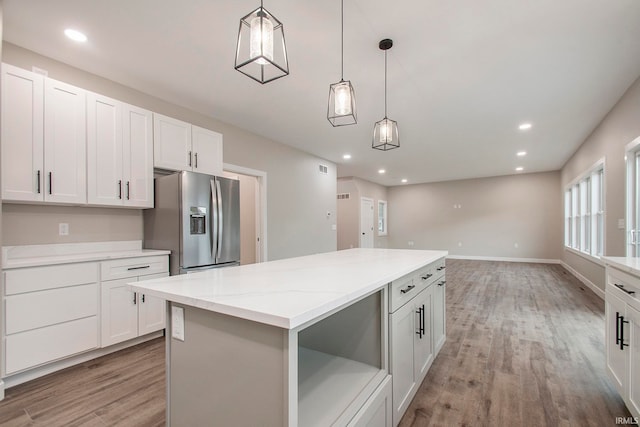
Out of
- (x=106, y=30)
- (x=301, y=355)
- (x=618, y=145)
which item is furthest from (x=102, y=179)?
(x=618, y=145)

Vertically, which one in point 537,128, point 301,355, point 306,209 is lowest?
point 301,355

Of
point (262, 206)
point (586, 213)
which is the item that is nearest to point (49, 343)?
point (262, 206)

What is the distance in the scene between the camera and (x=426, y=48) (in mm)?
2529

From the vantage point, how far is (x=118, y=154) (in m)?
2.85

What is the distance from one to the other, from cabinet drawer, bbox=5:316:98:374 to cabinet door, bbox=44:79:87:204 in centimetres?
104

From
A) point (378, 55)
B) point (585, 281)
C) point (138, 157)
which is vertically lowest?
point (585, 281)

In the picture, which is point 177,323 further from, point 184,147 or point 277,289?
point 184,147

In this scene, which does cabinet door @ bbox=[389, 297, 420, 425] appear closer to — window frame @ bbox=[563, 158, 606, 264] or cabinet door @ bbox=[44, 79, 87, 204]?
cabinet door @ bbox=[44, 79, 87, 204]

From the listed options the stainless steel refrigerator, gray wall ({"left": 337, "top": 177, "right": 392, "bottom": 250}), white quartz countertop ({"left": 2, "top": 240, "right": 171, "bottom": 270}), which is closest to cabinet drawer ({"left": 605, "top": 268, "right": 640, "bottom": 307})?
the stainless steel refrigerator

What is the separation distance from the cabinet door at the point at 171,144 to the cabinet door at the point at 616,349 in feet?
12.9

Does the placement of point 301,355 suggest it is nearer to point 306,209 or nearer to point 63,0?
point 63,0

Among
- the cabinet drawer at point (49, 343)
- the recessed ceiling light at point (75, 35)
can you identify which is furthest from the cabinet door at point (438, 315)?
the recessed ceiling light at point (75, 35)

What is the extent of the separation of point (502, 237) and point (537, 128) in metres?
5.40

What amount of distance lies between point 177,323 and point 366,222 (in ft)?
28.0
